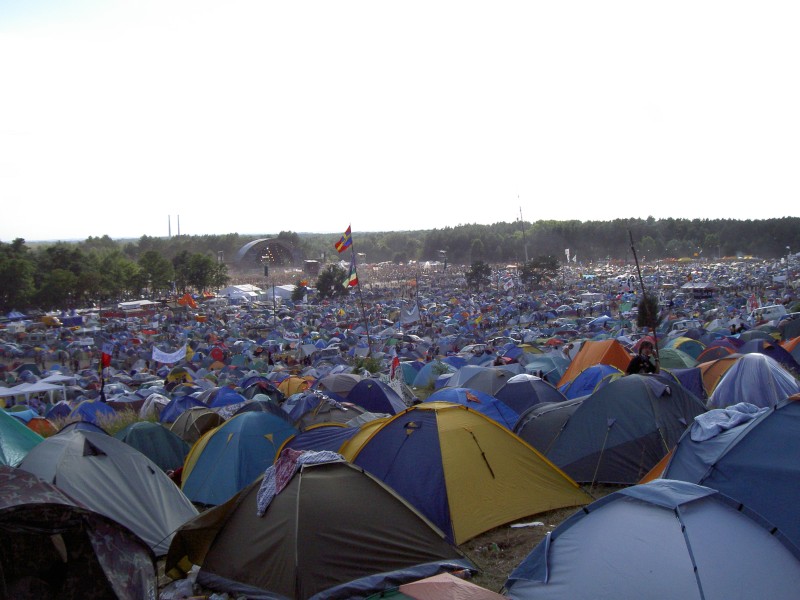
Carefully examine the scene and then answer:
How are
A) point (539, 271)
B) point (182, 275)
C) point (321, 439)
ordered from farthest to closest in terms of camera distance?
point (182, 275)
point (539, 271)
point (321, 439)

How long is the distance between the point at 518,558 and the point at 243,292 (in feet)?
182

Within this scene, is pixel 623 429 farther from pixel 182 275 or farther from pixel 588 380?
pixel 182 275

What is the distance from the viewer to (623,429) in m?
7.32

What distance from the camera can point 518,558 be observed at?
566cm

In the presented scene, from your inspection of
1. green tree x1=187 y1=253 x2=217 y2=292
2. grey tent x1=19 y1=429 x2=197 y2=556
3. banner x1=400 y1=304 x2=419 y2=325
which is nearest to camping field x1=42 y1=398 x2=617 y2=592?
grey tent x1=19 y1=429 x2=197 y2=556

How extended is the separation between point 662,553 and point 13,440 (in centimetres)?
730

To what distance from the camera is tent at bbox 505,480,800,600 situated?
392 centimetres

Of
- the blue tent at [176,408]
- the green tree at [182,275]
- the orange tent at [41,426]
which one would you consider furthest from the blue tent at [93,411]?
the green tree at [182,275]

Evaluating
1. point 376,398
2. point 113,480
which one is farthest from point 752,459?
point 376,398

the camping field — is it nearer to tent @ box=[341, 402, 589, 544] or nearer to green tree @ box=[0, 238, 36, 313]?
tent @ box=[341, 402, 589, 544]

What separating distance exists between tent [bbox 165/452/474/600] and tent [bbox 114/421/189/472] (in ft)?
11.9

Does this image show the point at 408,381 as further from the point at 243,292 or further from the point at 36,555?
the point at 243,292

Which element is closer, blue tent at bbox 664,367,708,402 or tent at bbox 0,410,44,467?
tent at bbox 0,410,44,467

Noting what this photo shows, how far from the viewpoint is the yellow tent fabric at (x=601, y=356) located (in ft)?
49.3
